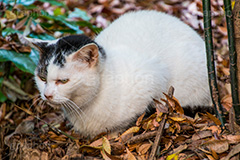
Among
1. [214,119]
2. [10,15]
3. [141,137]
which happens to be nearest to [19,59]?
[10,15]

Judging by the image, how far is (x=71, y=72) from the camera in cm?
186

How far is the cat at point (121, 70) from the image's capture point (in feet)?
6.10

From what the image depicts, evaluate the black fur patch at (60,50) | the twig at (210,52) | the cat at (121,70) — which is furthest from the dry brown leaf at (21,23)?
the twig at (210,52)

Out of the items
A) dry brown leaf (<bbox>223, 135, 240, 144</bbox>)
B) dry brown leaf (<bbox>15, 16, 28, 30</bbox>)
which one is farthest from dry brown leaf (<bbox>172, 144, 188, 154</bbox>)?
dry brown leaf (<bbox>15, 16, 28, 30</bbox>)

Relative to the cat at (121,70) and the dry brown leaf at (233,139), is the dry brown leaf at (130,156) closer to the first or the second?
the cat at (121,70)

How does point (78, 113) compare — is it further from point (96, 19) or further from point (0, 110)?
point (96, 19)

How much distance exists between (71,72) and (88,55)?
15 cm

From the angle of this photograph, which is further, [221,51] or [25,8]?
[221,51]

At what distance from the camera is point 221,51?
3.35m

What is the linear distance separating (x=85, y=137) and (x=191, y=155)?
82 centimetres

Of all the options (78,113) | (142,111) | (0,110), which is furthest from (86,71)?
(0,110)

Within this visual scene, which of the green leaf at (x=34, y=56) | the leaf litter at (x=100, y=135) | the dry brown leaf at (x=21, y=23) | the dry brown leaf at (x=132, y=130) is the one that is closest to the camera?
the leaf litter at (x=100, y=135)

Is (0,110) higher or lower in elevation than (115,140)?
lower

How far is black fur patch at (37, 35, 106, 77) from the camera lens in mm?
1868
